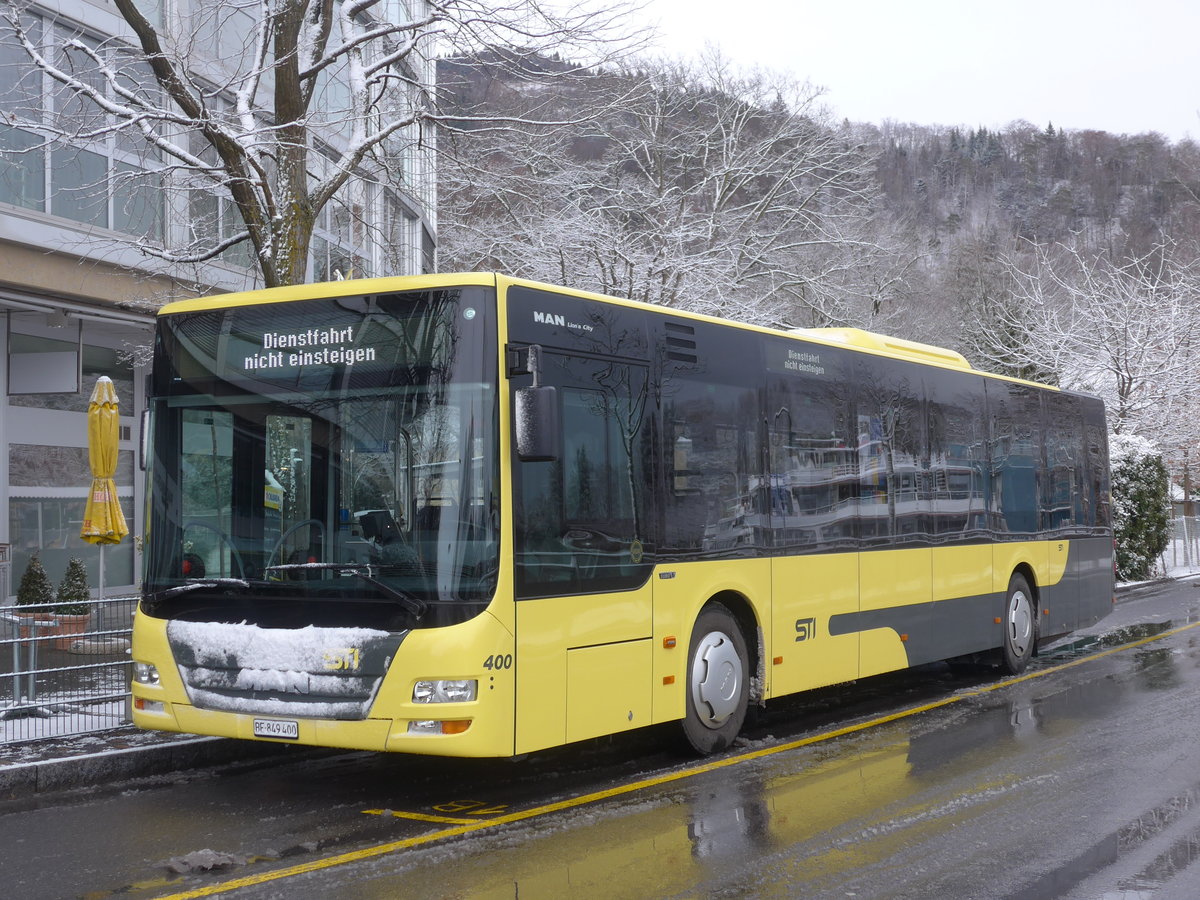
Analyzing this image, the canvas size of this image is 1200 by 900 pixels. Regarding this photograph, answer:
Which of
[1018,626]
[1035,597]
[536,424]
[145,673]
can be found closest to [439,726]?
[536,424]

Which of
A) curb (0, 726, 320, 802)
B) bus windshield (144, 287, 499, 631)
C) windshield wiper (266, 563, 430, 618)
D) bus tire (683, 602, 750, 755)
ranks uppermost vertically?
bus windshield (144, 287, 499, 631)

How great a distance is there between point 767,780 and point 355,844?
9.35 ft

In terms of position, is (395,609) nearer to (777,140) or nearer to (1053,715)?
(1053,715)

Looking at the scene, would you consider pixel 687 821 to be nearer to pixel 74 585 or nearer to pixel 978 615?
pixel 978 615

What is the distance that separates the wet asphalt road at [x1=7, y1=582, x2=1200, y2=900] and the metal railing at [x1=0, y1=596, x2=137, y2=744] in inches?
54.7

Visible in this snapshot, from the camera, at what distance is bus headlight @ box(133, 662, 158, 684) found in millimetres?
7785

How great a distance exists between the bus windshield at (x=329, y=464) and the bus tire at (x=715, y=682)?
2.35 meters

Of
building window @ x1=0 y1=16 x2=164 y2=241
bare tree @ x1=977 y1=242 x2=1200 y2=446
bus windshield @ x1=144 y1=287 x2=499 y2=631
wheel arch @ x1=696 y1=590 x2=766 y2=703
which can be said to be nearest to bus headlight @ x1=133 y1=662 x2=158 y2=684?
bus windshield @ x1=144 y1=287 x2=499 y2=631

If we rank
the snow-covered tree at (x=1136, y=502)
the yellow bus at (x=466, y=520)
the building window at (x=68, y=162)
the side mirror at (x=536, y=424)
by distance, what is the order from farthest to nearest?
the snow-covered tree at (x=1136, y=502), the building window at (x=68, y=162), the yellow bus at (x=466, y=520), the side mirror at (x=536, y=424)

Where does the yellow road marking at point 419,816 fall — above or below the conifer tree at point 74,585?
below

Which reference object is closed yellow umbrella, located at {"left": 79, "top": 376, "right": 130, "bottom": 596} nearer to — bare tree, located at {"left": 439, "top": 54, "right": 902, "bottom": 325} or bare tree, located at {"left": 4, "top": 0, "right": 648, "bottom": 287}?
bare tree, located at {"left": 4, "top": 0, "right": 648, "bottom": 287}

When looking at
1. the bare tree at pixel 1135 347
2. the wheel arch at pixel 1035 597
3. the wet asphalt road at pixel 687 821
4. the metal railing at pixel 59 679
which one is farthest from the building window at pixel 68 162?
the bare tree at pixel 1135 347

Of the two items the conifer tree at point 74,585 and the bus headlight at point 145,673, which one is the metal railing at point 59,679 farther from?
the conifer tree at point 74,585

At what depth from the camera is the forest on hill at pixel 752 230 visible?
1883 cm
